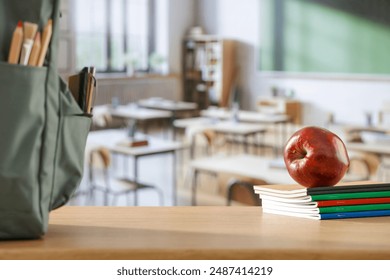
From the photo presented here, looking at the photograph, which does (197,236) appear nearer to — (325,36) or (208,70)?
(325,36)

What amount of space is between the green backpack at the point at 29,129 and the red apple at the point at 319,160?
0.53m

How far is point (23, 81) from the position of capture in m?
1.02

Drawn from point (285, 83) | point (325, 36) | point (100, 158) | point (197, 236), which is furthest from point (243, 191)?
point (285, 83)

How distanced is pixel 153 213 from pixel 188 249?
12.0 inches

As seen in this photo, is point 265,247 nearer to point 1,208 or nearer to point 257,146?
point 1,208

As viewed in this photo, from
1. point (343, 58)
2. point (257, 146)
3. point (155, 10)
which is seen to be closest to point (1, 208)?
point (257, 146)

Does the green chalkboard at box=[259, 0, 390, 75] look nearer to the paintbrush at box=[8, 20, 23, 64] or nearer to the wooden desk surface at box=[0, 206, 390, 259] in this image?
the wooden desk surface at box=[0, 206, 390, 259]

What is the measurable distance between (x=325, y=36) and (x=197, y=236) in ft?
34.1

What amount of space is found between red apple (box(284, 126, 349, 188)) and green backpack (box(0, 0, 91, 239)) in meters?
0.53

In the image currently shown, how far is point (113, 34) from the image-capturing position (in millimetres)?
12461

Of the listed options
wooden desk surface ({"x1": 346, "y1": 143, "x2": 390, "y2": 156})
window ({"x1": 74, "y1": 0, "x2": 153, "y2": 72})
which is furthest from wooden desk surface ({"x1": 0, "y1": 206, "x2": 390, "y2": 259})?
window ({"x1": 74, "y1": 0, "x2": 153, "y2": 72})

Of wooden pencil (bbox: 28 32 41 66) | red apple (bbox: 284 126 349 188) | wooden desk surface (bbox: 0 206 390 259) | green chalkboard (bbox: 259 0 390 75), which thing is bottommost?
wooden desk surface (bbox: 0 206 390 259)

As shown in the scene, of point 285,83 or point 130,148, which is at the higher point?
point 285,83

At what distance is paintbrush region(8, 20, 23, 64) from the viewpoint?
3.28 ft
